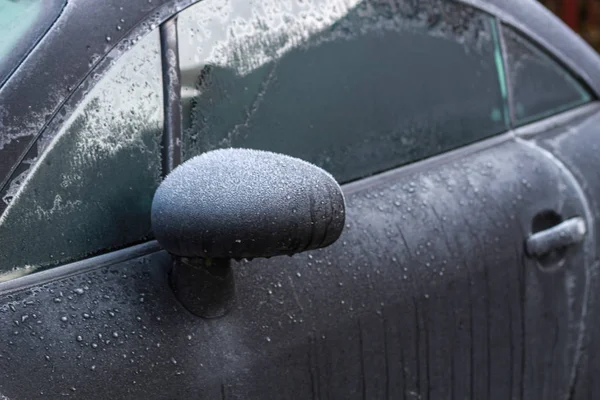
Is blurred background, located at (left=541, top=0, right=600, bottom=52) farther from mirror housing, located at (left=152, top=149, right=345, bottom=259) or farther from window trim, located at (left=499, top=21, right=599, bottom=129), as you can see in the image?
mirror housing, located at (left=152, top=149, right=345, bottom=259)

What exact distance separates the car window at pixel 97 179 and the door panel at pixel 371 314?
0.06 m

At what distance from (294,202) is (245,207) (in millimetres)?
81

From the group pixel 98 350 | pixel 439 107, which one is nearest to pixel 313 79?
pixel 439 107

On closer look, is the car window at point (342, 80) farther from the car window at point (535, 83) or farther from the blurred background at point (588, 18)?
the blurred background at point (588, 18)

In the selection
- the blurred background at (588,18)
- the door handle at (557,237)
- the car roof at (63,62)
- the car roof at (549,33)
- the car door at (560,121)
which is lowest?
the blurred background at (588,18)

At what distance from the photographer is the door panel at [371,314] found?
1.67 meters

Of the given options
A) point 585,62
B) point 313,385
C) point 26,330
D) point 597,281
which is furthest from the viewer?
point 585,62

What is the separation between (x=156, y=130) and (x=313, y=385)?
0.57 metres

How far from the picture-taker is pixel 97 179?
70.2 inches

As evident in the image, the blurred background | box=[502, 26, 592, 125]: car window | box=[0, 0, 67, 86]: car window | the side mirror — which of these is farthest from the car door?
the blurred background

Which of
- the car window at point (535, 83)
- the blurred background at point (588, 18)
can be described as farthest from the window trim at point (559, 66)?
the blurred background at point (588, 18)

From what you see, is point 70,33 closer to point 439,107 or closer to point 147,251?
point 147,251

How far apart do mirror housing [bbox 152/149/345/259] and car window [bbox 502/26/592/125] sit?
3.42 ft

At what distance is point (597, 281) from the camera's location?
8.42 ft
